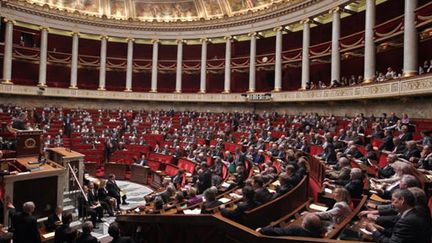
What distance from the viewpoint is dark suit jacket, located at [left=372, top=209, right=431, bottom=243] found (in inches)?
102

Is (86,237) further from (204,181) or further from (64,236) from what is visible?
(204,181)

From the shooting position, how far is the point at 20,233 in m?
5.29

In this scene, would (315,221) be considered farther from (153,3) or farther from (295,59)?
(153,3)

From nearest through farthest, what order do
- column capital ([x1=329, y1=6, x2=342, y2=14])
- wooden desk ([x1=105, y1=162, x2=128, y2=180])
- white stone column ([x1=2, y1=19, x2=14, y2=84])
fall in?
1. wooden desk ([x1=105, y1=162, x2=128, y2=180])
2. column capital ([x1=329, y1=6, x2=342, y2=14])
3. white stone column ([x1=2, y1=19, x2=14, y2=84])

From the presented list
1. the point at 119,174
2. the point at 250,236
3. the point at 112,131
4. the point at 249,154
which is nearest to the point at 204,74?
the point at 112,131

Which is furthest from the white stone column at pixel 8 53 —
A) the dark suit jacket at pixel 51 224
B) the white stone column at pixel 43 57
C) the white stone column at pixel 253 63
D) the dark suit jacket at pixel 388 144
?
the dark suit jacket at pixel 388 144

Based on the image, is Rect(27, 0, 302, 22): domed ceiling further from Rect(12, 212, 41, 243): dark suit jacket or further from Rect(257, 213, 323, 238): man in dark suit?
Rect(257, 213, 323, 238): man in dark suit

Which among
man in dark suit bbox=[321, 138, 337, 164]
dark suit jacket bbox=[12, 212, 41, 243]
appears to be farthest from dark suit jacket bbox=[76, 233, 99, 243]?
man in dark suit bbox=[321, 138, 337, 164]

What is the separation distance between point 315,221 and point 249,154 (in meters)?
8.05

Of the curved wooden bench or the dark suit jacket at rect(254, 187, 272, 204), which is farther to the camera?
the dark suit jacket at rect(254, 187, 272, 204)

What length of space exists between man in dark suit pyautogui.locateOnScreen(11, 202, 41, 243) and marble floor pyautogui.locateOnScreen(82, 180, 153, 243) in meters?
2.16

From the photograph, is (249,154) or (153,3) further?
(153,3)

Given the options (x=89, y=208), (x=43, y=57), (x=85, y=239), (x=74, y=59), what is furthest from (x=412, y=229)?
(x=74, y=59)

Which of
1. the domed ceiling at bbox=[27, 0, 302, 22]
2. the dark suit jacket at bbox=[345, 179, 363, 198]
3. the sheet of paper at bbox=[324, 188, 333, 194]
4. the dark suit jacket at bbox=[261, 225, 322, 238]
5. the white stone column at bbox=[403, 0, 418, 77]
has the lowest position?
the sheet of paper at bbox=[324, 188, 333, 194]
